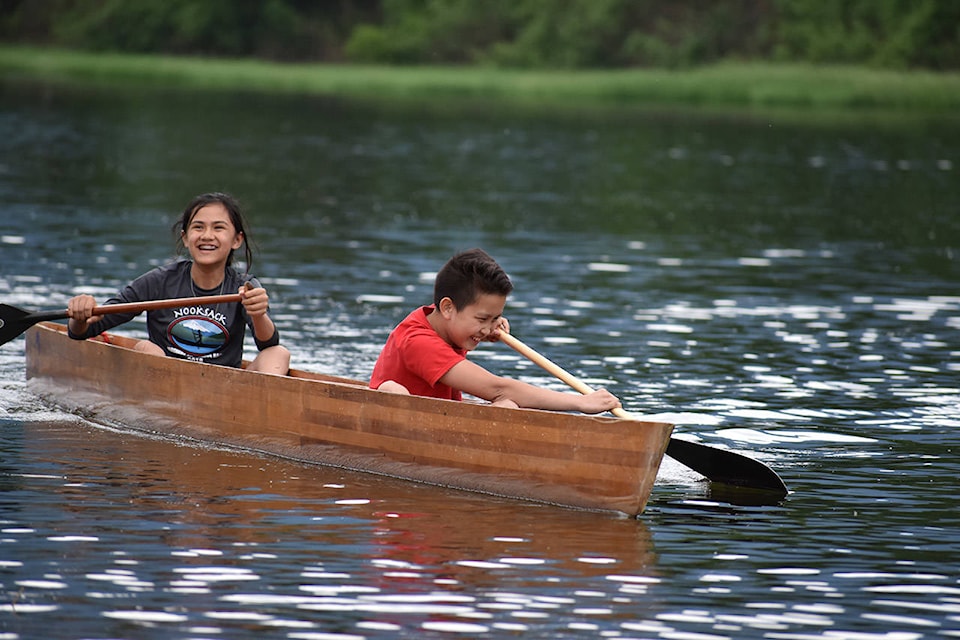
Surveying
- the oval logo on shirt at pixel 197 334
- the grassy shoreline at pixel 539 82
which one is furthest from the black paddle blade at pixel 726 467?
the grassy shoreline at pixel 539 82

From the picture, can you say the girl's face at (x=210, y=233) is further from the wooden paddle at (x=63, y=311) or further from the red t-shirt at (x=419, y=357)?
the red t-shirt at (x=419, y=357)

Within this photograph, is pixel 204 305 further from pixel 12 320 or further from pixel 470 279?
pixel 470 279

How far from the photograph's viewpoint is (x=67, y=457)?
28.6ft

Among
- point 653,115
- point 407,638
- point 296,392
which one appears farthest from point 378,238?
point 653,115

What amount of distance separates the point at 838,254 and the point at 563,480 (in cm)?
1127

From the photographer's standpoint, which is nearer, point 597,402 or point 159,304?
point 597,402

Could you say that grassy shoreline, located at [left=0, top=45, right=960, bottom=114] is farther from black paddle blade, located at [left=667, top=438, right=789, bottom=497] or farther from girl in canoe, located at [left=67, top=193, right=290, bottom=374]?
black paddle blade, located at [left=667, top=438, right=789, bottom=497]

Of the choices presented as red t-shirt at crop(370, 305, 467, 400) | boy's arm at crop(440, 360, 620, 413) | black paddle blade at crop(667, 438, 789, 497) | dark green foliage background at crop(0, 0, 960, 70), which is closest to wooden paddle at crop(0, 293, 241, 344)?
red t-shirt at crop(370, 305, 467, 400)

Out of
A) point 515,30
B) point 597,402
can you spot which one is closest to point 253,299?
point 597,402

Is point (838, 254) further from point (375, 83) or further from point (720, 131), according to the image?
point (375, 83)

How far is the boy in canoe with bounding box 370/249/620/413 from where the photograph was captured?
318 inches

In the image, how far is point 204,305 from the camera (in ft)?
31.1

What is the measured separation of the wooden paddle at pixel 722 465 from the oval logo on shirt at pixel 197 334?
1794 millimetres

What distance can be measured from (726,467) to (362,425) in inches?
69.8
